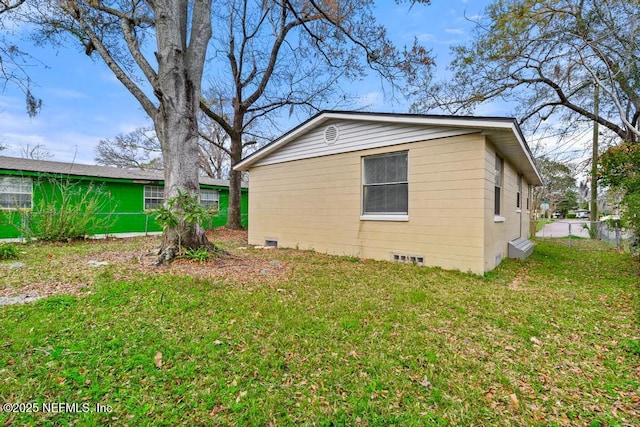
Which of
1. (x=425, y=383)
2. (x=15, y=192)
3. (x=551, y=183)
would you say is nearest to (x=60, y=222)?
(x=15, y=192)

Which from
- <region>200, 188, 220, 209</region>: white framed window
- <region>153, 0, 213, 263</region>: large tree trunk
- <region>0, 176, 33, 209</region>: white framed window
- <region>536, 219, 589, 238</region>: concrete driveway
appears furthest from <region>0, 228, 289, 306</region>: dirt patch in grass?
<region>536, 219, 589, 238</region>: concrete driveway

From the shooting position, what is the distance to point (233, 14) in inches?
522

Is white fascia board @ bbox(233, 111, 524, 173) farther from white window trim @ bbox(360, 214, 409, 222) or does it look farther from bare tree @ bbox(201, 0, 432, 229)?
bare tree @ bbox(201, 0, 432, 229)

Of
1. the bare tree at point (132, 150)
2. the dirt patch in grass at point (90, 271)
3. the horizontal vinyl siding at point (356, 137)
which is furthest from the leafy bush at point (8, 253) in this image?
the bare tree at point (132, 150)

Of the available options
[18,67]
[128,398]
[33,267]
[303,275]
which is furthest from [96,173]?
[128,398]

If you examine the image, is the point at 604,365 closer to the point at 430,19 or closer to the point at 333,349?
the point at 333,349

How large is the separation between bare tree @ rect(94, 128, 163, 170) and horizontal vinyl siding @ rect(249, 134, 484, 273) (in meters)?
17.7

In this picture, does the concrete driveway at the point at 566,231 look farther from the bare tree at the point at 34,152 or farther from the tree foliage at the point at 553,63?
the bare tree at the point at 34,152

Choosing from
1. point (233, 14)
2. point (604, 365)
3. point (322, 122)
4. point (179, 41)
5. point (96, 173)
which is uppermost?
point (233, 14)

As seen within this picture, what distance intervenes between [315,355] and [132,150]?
26980mm

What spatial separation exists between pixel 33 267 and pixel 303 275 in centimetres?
505

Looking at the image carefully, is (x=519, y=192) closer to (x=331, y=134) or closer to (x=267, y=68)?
(x=331, y=134)

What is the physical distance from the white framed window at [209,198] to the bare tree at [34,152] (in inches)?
305

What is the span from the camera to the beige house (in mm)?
5602
